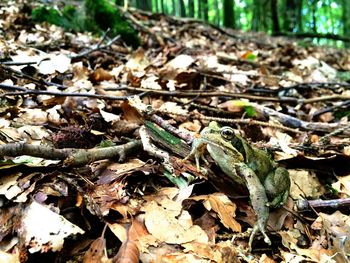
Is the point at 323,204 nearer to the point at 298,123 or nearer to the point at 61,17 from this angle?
the point at 298,123

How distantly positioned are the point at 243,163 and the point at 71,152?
117 cm

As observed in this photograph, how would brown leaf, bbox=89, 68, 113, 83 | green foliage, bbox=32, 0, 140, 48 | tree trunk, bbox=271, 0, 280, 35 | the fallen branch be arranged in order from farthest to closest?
tree trunk, bbox=271, 0, 280, 35 < green foliage, bbox=32, 0, 140, 48 < brown leaf, bbox=89, 68, 113, 83 < the fallen branch

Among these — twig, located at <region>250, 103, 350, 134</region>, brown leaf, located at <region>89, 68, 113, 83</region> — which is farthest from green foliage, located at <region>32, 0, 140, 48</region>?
twig, located at <region>250, 103, 350, 134</region>

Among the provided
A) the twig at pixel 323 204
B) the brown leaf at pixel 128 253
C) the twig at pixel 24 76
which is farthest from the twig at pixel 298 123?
the brown leaf at pixel 128 253

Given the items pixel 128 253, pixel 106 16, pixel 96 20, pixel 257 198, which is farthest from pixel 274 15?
pixel 128 253

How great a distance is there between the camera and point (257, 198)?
2436mm

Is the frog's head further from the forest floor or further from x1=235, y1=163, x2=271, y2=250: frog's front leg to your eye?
the forest floor

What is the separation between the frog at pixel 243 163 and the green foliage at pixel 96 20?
4.81 m

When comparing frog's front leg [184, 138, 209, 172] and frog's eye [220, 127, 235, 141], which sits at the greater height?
frog's eye [220, 127, 235, 141]

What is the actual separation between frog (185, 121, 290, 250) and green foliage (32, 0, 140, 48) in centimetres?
481

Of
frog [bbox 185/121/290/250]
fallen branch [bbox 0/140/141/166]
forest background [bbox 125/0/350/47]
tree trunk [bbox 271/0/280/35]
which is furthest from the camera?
tree trunk [bbox 271/0/280/35]

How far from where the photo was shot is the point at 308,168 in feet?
10.7

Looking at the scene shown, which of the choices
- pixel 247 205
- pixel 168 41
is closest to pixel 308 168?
pixel 247 205

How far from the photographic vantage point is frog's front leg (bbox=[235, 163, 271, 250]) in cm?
232
